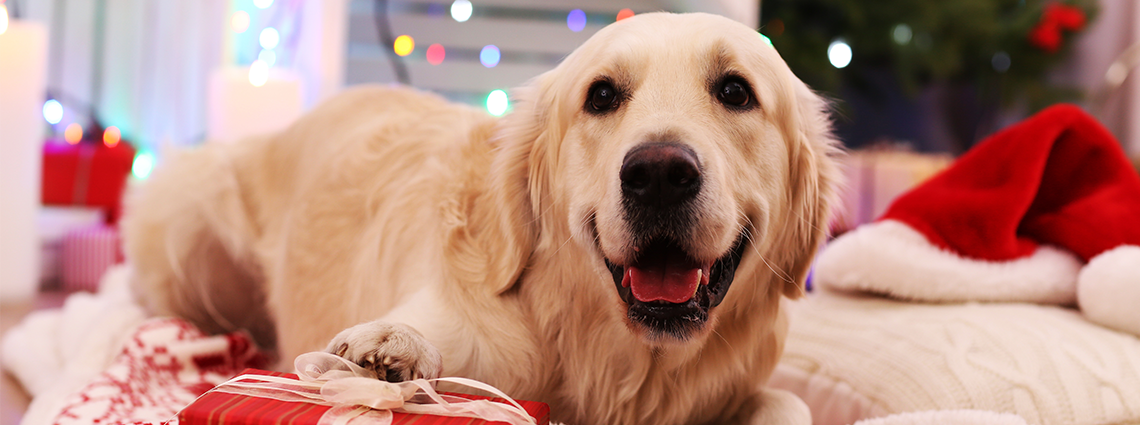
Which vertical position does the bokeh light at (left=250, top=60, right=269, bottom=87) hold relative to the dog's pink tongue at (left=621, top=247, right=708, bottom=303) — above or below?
above

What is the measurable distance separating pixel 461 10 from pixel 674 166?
4.57m

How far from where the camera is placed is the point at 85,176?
4324 mm

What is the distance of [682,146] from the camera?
980 mm

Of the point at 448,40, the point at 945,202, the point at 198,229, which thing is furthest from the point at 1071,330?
the point at 448,40

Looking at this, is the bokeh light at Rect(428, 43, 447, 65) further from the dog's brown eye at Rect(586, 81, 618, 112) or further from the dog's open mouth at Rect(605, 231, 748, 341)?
the dog's open mouth at Rect(605, 231, 748, 341)

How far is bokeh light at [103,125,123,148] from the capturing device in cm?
493

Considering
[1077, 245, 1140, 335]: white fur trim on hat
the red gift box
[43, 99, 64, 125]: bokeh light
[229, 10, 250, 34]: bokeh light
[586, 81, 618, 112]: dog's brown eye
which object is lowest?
[43, 99, 64, 125]: bokeh light

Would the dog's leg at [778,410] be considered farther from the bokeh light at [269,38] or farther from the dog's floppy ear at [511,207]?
the bokeh light at [269,38]

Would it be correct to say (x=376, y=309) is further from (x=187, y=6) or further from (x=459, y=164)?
(x=187, y=6)

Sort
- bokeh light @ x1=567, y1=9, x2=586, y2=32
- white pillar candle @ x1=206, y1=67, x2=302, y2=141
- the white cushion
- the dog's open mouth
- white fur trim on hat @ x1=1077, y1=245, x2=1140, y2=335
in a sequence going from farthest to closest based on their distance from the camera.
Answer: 1. bokeh light @ x1=567, y1=9, x2=586, y2=32
2. white pillar candle @ x1=206, y1=67, x2=302, y2=141
3. white fur trim on hat @ x1=1077, y1=245, x2=1140, y2=335
4. the white cushion
5. the dog's open mouth

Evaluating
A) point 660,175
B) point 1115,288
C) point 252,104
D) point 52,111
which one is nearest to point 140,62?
point 52,111

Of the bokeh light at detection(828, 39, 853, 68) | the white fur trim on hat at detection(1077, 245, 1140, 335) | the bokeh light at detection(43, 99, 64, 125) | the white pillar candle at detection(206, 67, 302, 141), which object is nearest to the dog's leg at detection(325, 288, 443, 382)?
the white fur trim on hat at detection(1077, 245, 1140, 335)

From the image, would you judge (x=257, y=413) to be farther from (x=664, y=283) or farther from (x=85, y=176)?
(x=85, y=176)

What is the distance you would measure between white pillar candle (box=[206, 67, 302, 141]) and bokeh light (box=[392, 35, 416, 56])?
5.45 feet
